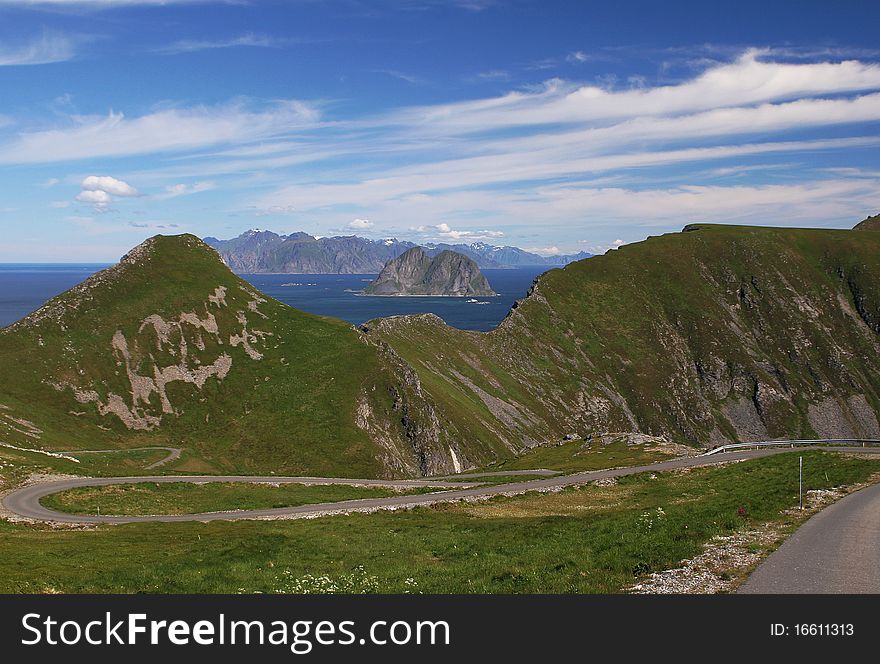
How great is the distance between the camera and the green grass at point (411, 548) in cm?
2492

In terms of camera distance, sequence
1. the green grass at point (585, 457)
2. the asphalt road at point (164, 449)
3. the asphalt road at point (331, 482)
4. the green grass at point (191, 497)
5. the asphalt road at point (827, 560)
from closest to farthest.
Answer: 1. the asphalt road at point (827, 560)
2. the asphalt road at point (331, 482)
3. the green grass at point (191, 497)
4. the asphalt road at point (164, 449)
5. the green grass at point (585, 457)

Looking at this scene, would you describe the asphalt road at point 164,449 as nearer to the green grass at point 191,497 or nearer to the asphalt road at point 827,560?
the green grass at point 191,497

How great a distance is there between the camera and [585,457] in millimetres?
103812

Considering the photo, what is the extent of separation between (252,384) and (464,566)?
109614mm

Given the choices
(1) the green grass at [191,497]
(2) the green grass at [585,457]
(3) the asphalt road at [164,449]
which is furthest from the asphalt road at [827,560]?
(3) the asphalt road at [164,449]

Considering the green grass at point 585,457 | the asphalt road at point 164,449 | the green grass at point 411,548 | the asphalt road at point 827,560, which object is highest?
the asphalt road at point 827,560

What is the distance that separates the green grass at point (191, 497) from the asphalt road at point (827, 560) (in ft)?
147

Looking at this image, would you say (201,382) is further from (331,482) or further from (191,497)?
(191,497)

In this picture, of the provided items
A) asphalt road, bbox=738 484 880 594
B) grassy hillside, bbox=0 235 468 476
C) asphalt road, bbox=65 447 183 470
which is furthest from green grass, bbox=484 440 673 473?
asphalt road, bbox=738 484 880 594

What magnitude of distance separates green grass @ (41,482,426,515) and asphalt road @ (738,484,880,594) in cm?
4481

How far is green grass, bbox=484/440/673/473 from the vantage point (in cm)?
9075
